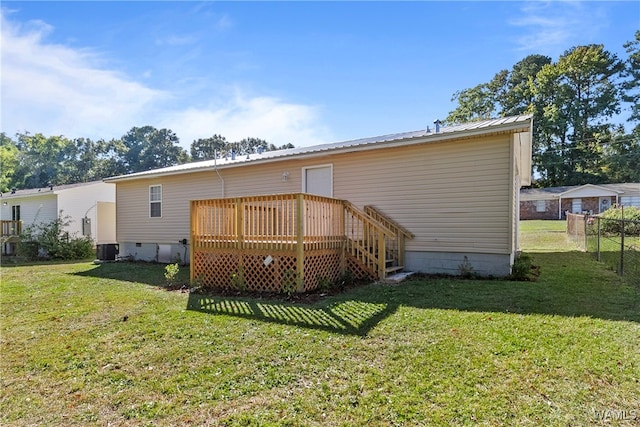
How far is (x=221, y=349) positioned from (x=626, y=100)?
4504cm

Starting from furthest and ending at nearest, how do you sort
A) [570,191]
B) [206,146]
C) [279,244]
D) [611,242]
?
[206,146]
[570,191]
[611,242]
[279,244]

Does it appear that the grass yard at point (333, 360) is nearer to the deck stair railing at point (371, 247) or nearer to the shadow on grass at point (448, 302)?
the shadow on grass at point (448, 302)

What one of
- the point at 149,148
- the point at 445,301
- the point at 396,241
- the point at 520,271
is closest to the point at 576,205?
the point at 520,271

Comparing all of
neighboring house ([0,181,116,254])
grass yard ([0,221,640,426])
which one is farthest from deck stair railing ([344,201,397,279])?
neighboring house ([0,181,116,254])

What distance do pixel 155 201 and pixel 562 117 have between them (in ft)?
130

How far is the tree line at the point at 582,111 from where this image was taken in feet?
111

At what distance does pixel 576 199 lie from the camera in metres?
29.9

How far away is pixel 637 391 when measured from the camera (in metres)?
2.66

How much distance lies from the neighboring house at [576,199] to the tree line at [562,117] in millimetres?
5691

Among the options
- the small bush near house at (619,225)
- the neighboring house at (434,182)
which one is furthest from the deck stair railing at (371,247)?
the small bush near house at (619,225)

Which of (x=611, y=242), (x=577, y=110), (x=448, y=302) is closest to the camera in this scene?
(x=448, y=302)

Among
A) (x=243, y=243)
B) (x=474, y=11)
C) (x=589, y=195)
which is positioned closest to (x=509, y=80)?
(x=589, y=195)

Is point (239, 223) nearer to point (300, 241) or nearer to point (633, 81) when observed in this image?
point (300, 241)

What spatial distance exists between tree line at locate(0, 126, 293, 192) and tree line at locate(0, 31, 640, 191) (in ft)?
0.53
